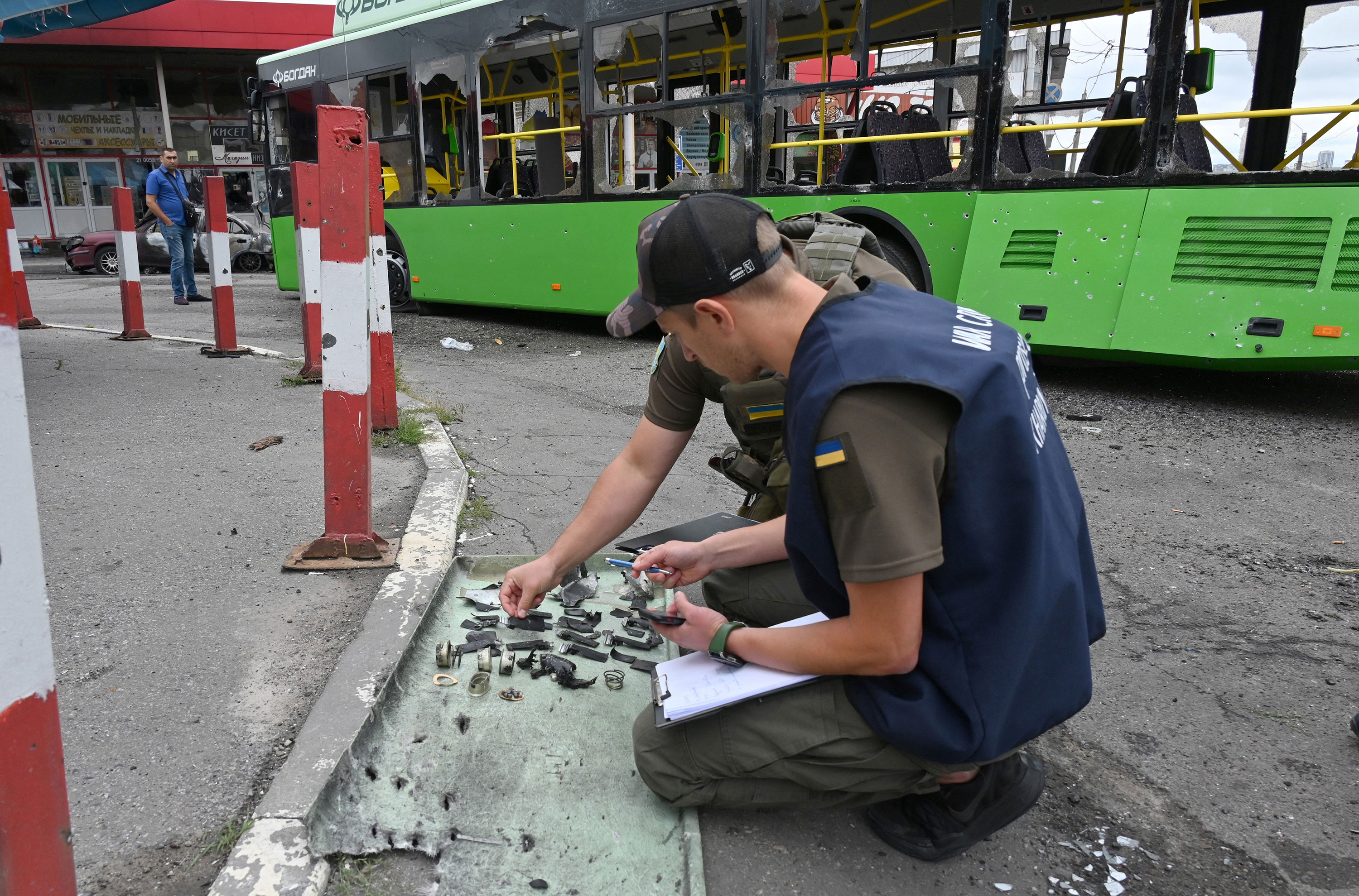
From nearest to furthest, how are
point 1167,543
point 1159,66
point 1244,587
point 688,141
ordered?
1. point 1244,587
2. point 1167,543
3. point 1159,66
4. point 688,141

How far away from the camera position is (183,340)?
826 cm

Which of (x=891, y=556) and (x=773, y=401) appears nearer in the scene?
(x=891, y=556)

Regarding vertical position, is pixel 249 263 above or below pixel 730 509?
above

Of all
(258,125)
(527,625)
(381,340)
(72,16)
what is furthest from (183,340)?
(72,16)

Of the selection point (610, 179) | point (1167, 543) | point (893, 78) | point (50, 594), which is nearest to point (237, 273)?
point (610, 179)

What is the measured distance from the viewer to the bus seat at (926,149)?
696 cm

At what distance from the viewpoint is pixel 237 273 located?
728 inches

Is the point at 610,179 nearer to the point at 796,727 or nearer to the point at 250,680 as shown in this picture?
the point at 250,680

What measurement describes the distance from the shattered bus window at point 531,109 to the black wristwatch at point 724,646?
24.5 feet

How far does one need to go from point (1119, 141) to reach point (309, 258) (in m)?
5.38

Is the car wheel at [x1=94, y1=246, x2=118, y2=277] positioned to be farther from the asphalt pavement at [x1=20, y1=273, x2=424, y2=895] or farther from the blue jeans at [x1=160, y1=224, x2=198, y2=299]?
the asphalt pavement at [x1=20, y1=273, x2=424, y2=895]

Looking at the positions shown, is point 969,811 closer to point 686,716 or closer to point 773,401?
point 686,716

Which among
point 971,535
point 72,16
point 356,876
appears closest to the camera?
point 971,535

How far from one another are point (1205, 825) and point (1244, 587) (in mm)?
1542
